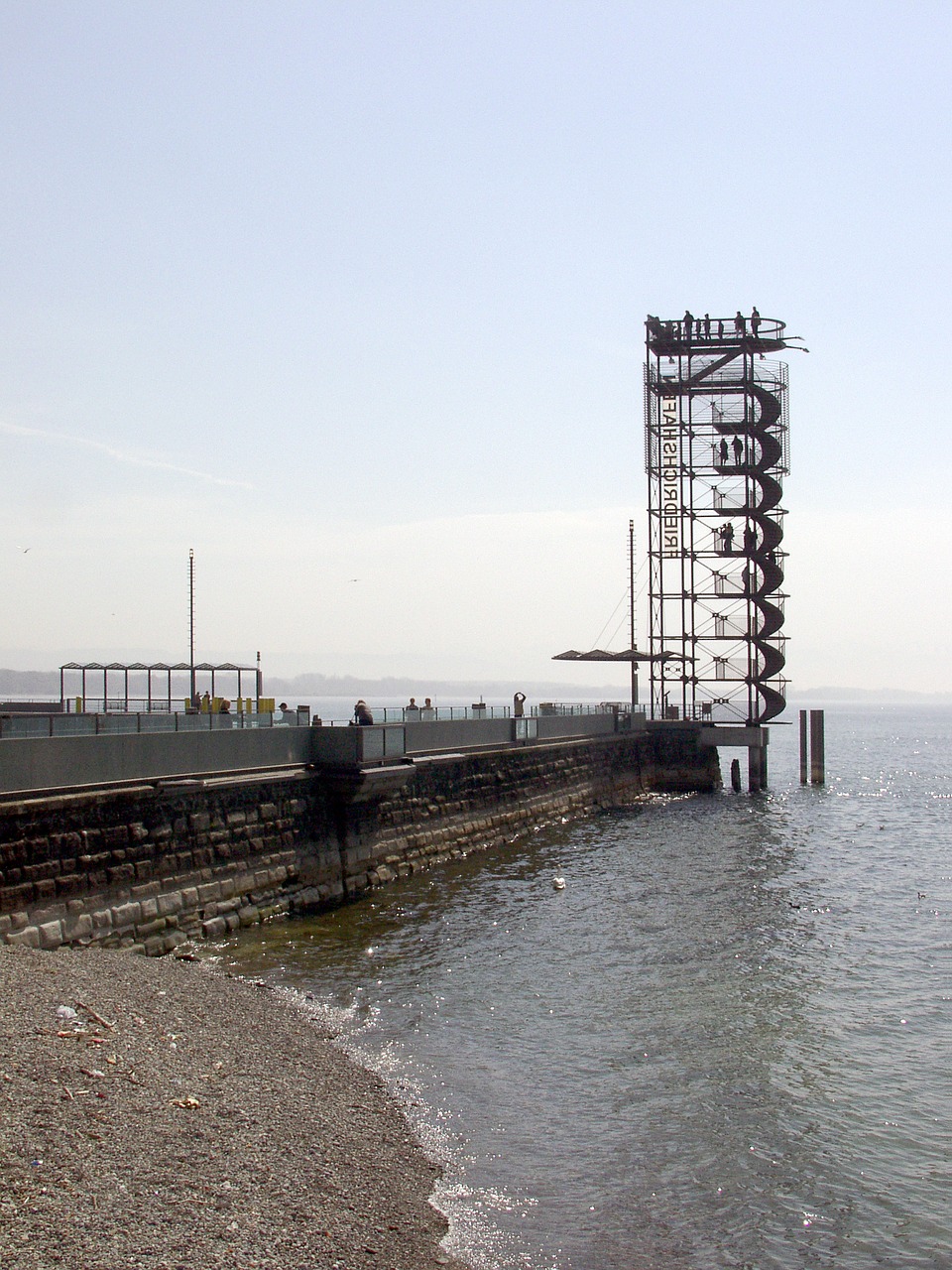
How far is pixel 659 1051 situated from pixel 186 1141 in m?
7.26

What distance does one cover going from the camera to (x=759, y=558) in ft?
181

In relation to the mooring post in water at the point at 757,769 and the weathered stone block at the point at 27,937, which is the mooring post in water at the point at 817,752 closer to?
the mooring post in water at the point at 757,769

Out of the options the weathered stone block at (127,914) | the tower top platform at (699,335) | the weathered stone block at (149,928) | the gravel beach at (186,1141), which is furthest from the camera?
the tower top platform at (699,335)

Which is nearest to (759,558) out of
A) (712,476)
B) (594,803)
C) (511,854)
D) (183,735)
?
(712,476)

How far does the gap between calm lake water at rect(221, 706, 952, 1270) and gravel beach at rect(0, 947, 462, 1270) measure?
789 mm

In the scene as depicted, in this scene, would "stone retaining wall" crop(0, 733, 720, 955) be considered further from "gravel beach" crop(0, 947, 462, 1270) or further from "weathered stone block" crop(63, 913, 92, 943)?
"gravel beach" crop(0, 947, 462, 1270)

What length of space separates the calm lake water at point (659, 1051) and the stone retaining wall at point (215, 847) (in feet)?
3.85

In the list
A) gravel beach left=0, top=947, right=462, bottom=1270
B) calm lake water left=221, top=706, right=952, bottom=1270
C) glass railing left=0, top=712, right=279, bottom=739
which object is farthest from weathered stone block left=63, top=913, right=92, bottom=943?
glass railing left=0, top=712, right=279, bottom=739

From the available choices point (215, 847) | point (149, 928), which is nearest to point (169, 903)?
point (149, 928)

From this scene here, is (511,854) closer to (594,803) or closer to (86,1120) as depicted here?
(594,803)

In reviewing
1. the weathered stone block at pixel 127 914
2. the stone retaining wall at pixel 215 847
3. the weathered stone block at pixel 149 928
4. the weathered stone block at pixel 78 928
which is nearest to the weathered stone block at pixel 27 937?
the stone retaining wall at pixel 215 847

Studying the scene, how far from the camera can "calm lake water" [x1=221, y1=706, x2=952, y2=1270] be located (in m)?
10.6

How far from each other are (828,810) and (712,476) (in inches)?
729

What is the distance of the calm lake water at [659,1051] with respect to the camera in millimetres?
10602
